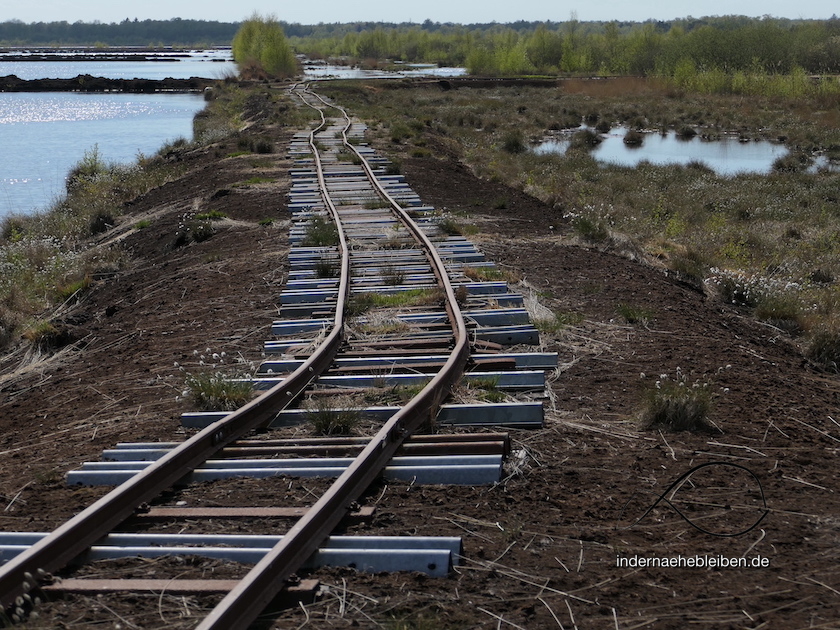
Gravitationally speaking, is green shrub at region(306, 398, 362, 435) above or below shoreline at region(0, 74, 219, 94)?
below

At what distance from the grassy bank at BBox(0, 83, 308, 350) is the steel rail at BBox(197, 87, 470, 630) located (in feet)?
17.1

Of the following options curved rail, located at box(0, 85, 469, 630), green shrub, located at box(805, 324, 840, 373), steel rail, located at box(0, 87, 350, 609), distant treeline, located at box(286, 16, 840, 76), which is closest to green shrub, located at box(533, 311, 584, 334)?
curved rail, located at box(0, 85, 469, 630)

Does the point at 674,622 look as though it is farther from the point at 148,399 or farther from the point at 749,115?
the point at 749,115

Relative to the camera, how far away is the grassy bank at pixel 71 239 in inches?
481

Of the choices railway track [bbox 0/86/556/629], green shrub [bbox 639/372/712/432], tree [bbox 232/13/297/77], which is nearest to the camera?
railway track [bbox 0/86/556/629]

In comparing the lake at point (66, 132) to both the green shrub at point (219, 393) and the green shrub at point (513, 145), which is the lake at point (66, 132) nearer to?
the green shrub at point (513, 145)

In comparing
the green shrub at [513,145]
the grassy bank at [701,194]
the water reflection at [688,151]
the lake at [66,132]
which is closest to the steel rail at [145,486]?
the grassy bank at [701,194]

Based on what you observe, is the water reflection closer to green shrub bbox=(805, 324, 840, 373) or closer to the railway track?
green shrub bbox=(805, 324, 840, 373)

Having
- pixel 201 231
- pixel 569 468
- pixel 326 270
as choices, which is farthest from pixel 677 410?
pixel 201 231

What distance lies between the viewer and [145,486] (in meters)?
5.21

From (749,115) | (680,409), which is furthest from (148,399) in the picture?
(749,115)

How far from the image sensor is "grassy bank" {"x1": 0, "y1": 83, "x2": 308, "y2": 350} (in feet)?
40.1

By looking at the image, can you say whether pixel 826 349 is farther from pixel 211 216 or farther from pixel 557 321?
pixel 211 216

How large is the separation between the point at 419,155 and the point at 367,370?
1814 cm
